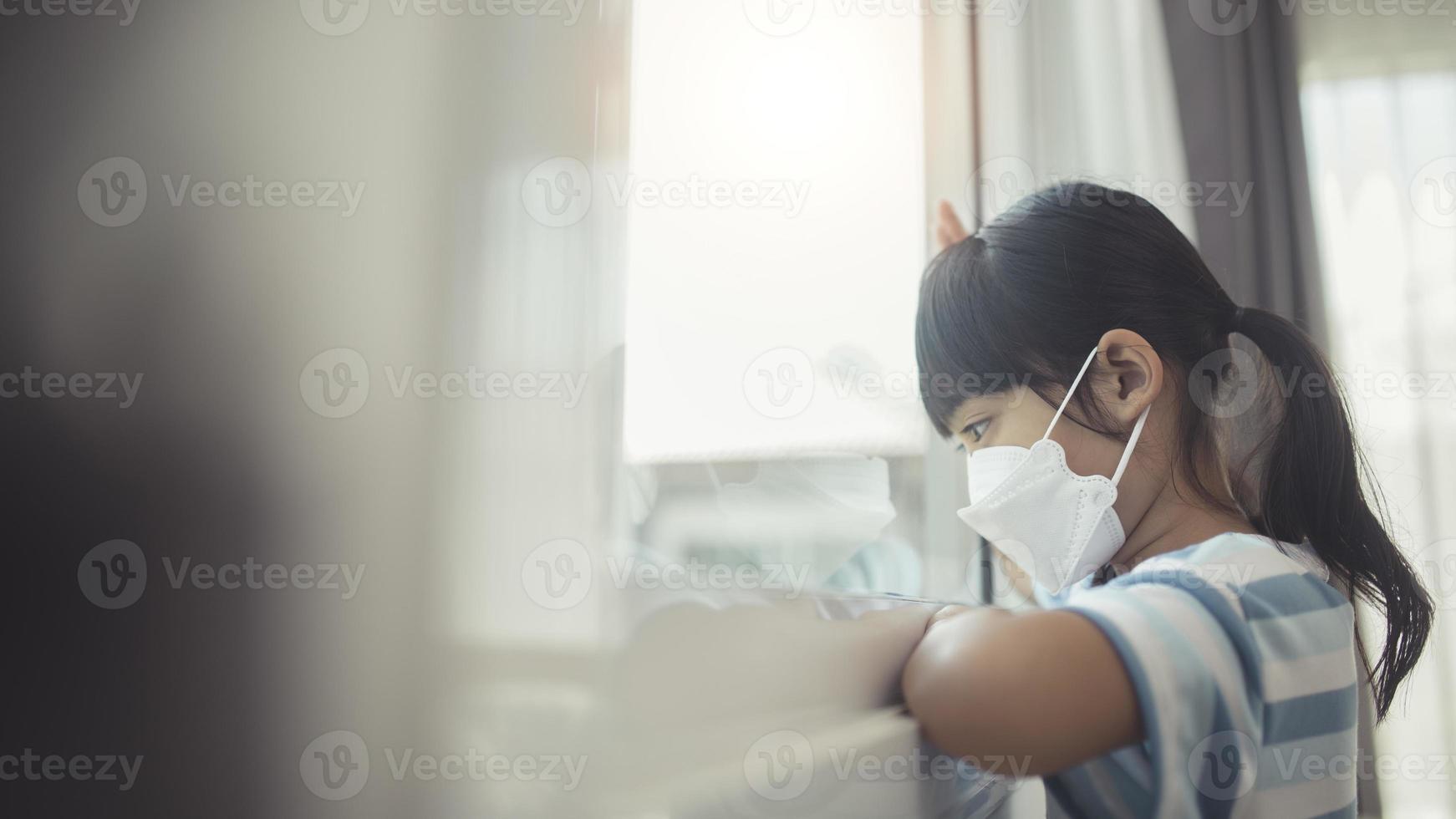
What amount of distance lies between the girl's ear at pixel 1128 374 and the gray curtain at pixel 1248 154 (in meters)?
0.72

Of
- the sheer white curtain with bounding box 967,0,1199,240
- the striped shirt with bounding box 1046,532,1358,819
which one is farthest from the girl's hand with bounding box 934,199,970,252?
the striped shirt with bounding box 1046,532,1358,819

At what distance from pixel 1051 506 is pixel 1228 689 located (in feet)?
0.68

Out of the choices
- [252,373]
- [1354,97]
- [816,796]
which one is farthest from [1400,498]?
[252,373]

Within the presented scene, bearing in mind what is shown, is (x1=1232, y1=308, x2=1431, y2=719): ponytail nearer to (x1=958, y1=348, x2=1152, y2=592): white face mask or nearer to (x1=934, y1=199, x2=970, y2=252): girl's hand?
(x1=958, y1=348, x2=1152, y2=592): white face mask

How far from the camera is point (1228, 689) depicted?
0.48 m

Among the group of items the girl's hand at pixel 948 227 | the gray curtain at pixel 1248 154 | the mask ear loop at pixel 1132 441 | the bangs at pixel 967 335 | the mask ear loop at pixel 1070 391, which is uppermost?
the gray curtain at pixel 1248 154

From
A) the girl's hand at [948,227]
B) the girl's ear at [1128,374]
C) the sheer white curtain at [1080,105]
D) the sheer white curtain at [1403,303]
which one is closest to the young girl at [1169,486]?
the girl's ear at [1128,374]

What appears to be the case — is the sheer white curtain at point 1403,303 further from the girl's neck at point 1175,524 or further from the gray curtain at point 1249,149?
the girl's neck at point 1175,524

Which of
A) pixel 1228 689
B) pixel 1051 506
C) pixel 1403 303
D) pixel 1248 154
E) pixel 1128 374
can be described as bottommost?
pixel 1228 689

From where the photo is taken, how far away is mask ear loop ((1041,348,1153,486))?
654 mm

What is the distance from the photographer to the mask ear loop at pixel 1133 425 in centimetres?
65

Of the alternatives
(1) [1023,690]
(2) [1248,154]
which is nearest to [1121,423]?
(1) [1023,690]

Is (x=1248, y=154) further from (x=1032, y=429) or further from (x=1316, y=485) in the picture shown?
(x=1032, y=429)

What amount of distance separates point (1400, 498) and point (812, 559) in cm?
101
